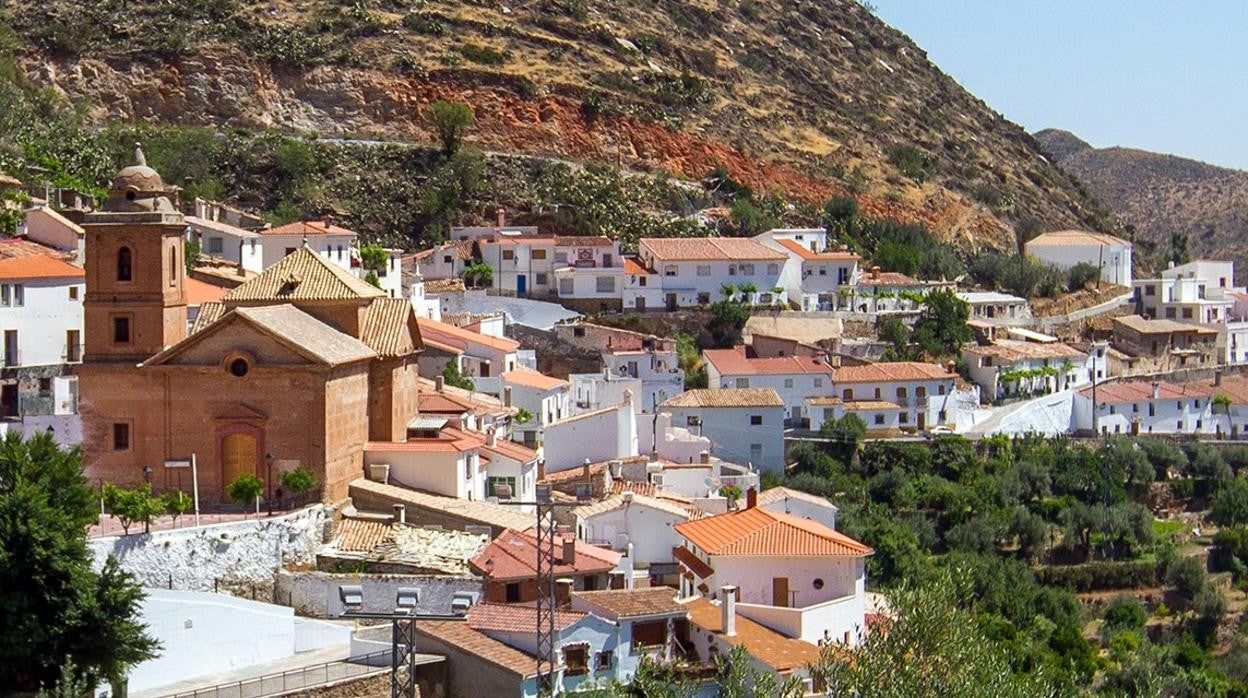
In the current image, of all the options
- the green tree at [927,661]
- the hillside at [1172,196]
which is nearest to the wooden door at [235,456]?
the green tree at [927,661]

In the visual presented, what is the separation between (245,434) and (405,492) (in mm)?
3495

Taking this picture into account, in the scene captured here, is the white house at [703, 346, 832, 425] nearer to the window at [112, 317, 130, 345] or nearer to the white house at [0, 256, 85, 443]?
the white house at [0, 256, 85, 443]

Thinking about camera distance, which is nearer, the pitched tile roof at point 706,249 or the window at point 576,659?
the window at point 576,659

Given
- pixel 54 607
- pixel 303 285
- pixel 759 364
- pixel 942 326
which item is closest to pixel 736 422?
pixel 759 364

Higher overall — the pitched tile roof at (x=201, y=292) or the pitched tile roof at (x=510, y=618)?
the pitched tile roof at (x=201, y=292)

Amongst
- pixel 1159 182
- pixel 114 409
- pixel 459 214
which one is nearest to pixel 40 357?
pixel 114 409

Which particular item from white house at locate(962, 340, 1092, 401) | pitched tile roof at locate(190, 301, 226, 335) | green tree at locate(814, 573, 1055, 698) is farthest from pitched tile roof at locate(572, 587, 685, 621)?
white house at locate(962, 340, 1092, 401)

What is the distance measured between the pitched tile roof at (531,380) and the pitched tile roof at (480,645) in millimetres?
23650

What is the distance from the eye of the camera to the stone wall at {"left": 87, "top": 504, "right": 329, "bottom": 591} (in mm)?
33594

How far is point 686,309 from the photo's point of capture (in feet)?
246

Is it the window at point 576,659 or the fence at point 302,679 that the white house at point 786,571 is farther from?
the fence at point 302,679

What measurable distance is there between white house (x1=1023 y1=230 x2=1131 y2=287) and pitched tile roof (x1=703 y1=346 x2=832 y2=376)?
3391 centimetres

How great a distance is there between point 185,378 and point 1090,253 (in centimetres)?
6949

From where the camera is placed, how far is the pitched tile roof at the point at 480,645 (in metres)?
30.9
